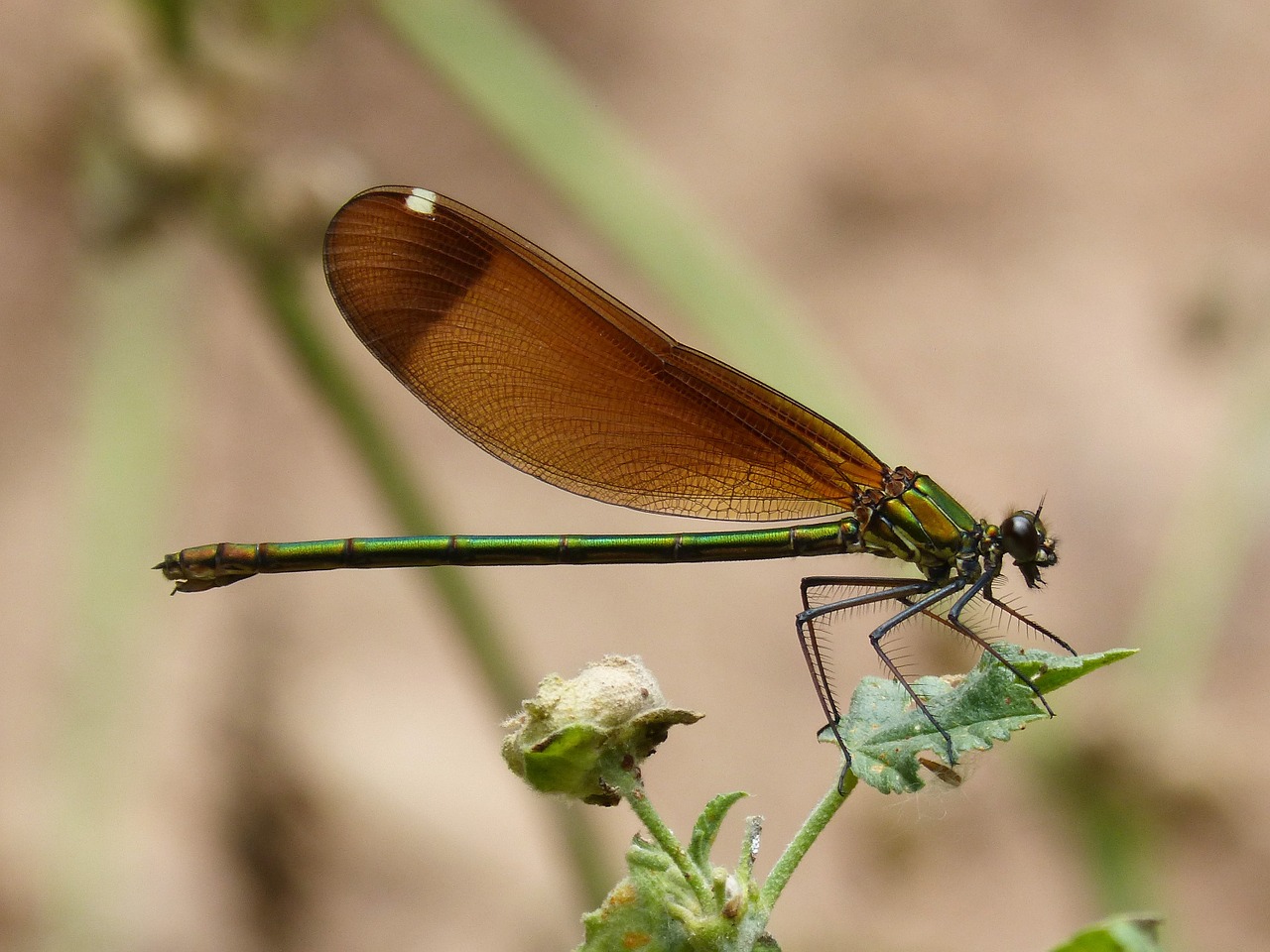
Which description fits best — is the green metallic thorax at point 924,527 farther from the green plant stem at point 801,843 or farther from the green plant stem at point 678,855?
the green plant stem at point 678,855

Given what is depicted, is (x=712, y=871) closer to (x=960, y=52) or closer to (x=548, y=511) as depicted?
(x=548, y=511)

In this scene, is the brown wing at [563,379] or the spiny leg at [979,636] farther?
the brown wing at [563,379]

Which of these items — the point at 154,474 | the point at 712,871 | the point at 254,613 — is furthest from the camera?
the point at 254,613

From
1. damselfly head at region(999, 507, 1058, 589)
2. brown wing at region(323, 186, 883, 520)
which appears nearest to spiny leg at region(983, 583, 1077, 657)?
damselfly head at region(999, 507, 1058, 589)

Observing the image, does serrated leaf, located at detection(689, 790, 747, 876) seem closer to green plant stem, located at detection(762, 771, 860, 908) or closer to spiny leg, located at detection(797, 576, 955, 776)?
green plant stem, located at detection(762, 771, 860, 908)

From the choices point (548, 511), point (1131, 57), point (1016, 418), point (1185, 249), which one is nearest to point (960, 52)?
point (1131, 57)

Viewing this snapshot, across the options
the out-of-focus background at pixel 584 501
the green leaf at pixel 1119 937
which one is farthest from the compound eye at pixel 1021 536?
the green leaf at pixel 1119 937
